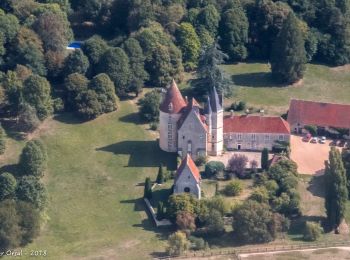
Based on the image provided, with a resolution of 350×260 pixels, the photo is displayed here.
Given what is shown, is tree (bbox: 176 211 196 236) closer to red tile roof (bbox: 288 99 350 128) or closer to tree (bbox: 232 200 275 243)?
tree (bbox: 232 200 275 243)

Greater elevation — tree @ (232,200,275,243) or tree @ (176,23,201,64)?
tree @ (176,23,201,64)

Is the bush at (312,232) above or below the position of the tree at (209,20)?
below

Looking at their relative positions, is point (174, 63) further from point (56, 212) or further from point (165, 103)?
point (56, 212)

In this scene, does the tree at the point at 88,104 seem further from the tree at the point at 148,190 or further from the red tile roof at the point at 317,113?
the red tile roof at the point at 317,113

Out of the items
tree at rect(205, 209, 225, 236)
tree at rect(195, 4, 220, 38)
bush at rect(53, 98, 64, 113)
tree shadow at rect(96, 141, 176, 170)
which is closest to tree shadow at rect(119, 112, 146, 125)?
tree shadow at rect(96, 141, 176, 170)

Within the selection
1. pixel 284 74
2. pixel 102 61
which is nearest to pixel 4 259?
pixel 102 61

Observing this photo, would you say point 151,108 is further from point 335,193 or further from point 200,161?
point 335,193

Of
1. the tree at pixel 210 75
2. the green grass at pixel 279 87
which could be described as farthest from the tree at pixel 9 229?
the green grass at pixel 279 87

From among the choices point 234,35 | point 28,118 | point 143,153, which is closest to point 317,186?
point 143,153
